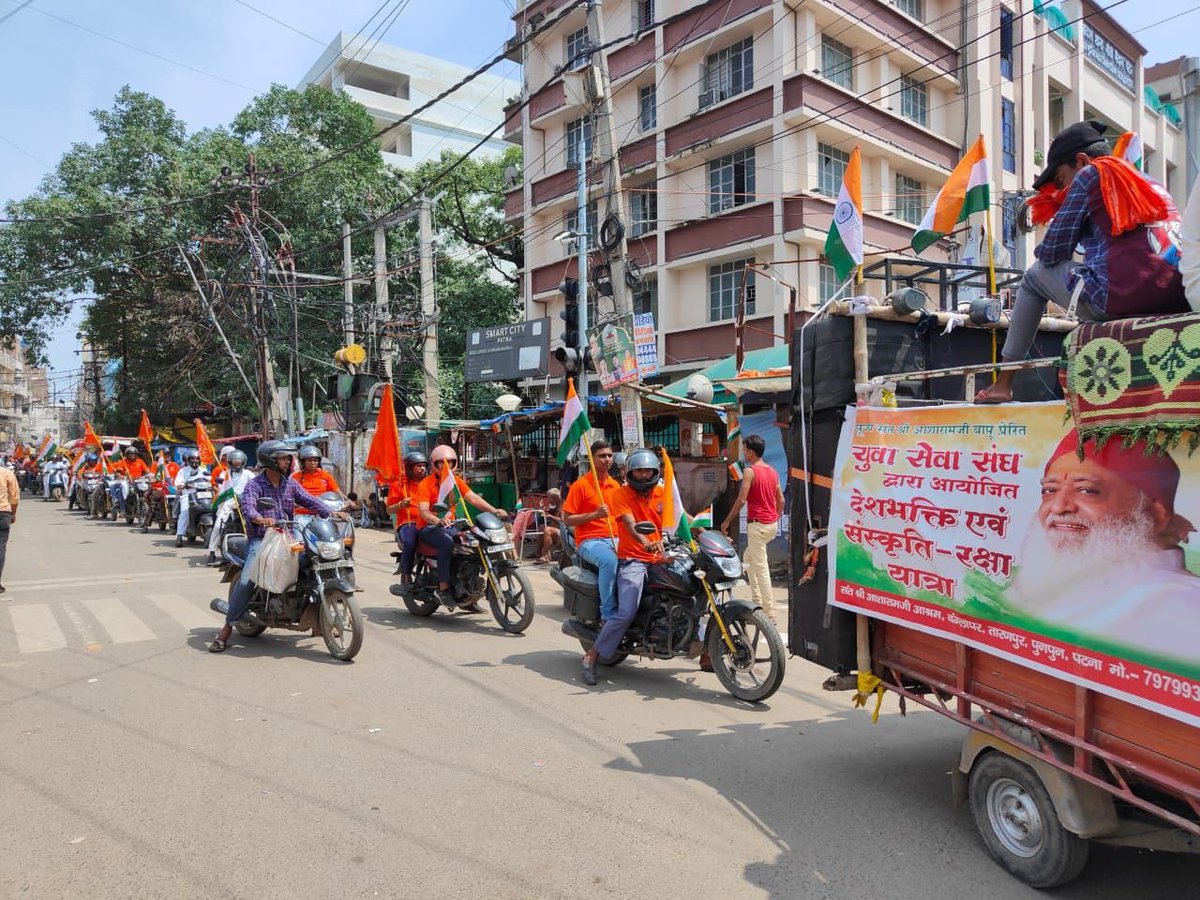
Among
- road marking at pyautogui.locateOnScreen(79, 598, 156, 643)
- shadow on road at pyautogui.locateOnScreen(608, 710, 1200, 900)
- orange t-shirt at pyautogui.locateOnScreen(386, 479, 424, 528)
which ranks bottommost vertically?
shadow on road at pyautogui.locateOnScreen(608, 710, 1200, 900)

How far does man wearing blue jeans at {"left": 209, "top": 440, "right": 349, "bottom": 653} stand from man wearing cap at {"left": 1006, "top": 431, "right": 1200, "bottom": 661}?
228 inches

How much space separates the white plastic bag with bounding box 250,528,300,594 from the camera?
6.62 metres

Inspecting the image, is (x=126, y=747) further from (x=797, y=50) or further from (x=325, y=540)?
(x=797, y=50)

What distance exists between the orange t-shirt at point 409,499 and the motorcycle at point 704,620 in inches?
98.1

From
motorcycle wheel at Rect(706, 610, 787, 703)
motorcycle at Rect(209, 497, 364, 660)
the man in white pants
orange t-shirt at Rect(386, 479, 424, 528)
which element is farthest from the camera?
the man in white pants

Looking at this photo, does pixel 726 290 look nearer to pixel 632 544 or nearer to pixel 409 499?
pixel 409 499

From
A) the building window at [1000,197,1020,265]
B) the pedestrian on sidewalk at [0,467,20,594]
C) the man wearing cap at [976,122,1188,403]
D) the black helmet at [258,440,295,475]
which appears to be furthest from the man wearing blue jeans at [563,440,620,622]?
the building window at [1000,197,1020,265]

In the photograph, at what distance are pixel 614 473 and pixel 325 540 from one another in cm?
318

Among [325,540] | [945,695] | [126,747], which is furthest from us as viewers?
[325,540]

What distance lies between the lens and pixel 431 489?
318 inches

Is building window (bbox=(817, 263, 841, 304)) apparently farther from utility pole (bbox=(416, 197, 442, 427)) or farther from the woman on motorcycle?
the woman on motorcycle

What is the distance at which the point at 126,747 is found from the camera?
4625 mm

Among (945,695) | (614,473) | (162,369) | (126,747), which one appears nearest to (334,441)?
(162,369)

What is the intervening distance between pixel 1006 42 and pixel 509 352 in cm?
Answer: 1631
